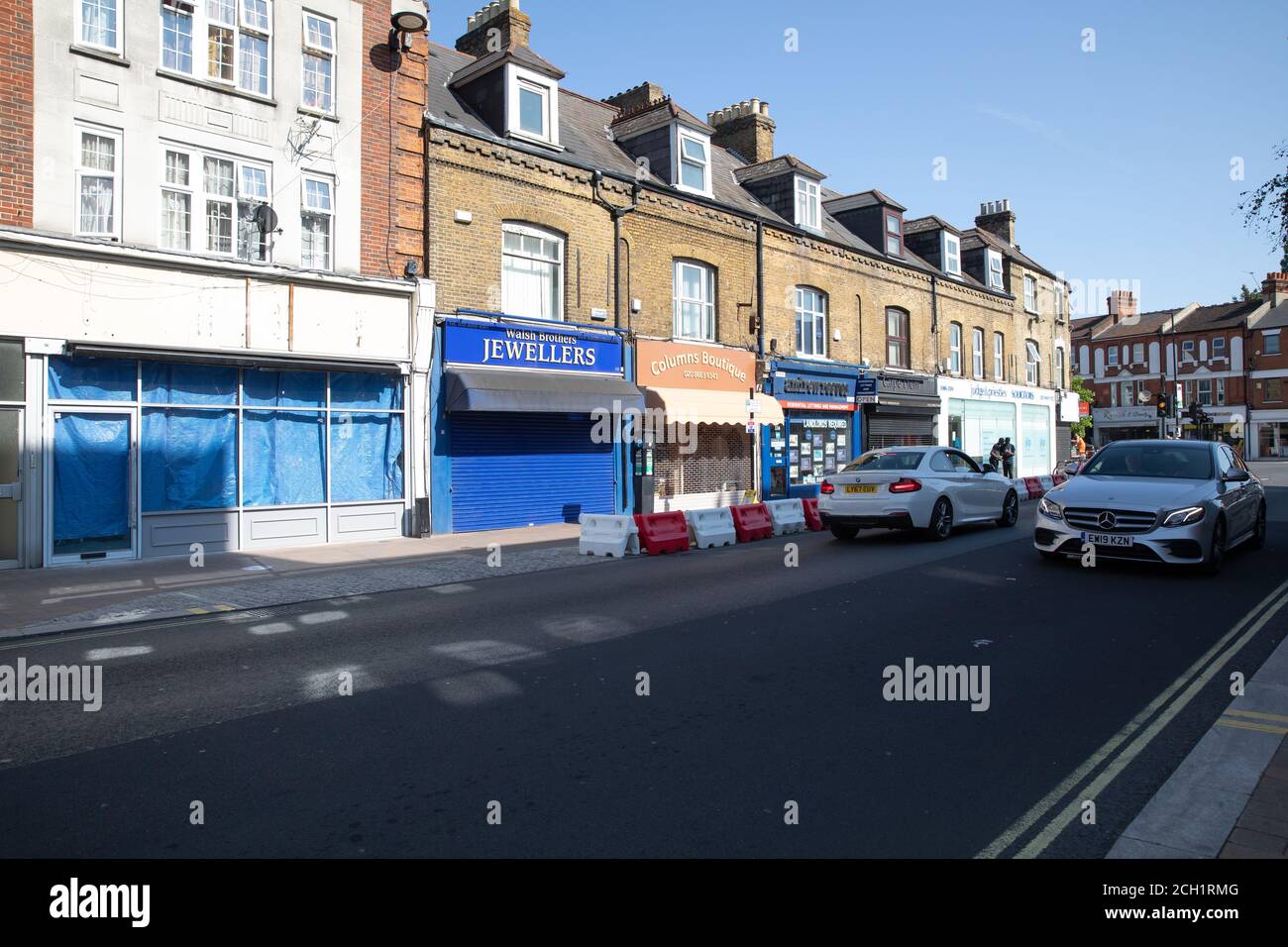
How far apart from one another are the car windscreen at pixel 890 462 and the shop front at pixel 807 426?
8.71 metres

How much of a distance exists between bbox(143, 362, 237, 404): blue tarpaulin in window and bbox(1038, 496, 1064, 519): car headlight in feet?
39.5

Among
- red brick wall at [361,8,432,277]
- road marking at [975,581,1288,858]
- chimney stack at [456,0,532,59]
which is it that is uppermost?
chimney stack at [456,0,532,59]

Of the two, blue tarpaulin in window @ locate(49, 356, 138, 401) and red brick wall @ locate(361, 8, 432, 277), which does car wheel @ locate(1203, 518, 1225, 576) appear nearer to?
red brick wall @ locate(361, 8, 432, 277)

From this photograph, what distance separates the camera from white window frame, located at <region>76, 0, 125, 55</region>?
40.6 feet

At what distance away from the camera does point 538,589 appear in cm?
986

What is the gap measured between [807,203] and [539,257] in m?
10.4

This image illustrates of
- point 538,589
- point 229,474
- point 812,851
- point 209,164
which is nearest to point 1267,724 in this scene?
point 812,851

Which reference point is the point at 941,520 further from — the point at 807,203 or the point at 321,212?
the point at 807,203

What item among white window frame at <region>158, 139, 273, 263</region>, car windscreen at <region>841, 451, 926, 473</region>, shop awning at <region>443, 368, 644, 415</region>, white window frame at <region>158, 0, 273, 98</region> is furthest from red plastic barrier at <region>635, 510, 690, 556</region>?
white window frame at <region>158, 0, 273, 98</region>

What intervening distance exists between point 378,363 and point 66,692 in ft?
32.4

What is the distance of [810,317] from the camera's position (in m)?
24.6

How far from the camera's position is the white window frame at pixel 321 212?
14.5 meters

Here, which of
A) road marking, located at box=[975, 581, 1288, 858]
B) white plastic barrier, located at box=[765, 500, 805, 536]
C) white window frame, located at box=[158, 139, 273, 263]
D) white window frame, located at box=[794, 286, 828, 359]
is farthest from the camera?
white window frame, located at box=[794, 286, 828, 359]

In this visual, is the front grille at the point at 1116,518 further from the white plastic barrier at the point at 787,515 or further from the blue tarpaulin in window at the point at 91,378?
the blue tarpaulin in window at the point at 91,378
